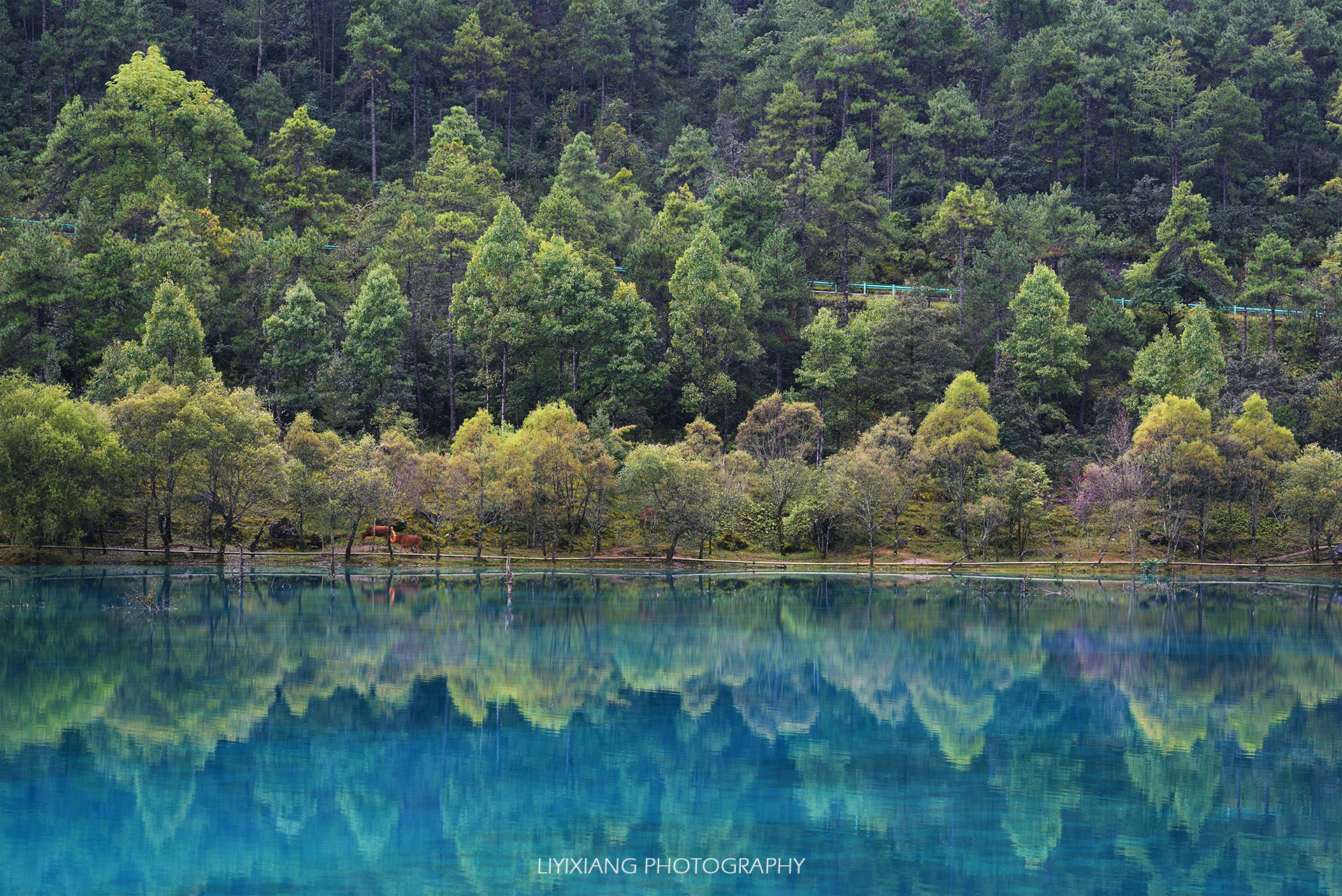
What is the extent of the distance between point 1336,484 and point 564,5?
85685 mm

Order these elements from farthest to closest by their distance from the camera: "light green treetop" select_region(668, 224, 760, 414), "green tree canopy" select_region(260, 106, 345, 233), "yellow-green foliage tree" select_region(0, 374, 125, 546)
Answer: "green tree canopy" select_region(260, 106, 345, 233)
"light green treetop" select_region(668, 224, 760, 414)
"yellow-green foliage tree" select_region(0, 374, 125, 546)

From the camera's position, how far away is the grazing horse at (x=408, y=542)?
68.2 m

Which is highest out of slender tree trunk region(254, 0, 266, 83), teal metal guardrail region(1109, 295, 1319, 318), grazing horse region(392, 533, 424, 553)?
slender tree trunk region(254, 0, 266, 83)

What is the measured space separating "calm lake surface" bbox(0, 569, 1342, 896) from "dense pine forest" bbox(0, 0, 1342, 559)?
53.5 ft

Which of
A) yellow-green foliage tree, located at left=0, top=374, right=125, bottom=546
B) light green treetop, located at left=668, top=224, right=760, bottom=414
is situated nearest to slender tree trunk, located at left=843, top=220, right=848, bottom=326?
light green treetop, located at left=668, top=224, right=760, bottom=414

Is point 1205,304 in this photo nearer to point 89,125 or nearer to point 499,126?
point 499,126

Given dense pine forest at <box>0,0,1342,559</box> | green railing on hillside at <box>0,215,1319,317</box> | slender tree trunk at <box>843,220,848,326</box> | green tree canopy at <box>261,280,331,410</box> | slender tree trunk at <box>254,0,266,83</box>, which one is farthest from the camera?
slender tree trunk at <box>254,0,266,83</box>

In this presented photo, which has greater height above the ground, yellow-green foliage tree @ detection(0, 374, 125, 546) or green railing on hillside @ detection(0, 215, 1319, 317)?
green railing on hillside @ detection(0, 215, 1319, 317)

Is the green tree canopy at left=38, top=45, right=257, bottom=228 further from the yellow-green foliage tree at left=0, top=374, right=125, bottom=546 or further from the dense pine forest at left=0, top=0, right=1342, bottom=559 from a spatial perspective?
the yellow-green foliage tree at left=0, top=374, right=125, bottom=546

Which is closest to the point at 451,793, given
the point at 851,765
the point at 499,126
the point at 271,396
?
the point at 851,765

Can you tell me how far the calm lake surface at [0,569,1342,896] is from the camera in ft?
69.5

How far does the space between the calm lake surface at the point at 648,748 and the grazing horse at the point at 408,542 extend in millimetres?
14796

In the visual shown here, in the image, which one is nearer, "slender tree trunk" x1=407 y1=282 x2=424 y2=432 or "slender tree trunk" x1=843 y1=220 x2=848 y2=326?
"slender tree trunk" x1=407 y1=282 x2=424 y2=432

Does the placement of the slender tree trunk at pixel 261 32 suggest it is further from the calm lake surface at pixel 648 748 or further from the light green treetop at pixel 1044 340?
the calm lake surface at pixel 648 748
